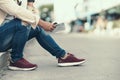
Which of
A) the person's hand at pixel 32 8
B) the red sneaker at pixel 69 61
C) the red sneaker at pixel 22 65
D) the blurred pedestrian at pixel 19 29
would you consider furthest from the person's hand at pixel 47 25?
the red sneaker at pixel 69 61

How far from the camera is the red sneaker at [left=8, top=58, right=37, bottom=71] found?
23.6ft

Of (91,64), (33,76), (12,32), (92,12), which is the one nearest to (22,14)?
(12,32)

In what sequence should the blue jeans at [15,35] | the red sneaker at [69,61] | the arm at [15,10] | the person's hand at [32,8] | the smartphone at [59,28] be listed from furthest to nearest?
the red sneaker at [69,61] → the person's hand at [32,8] → the smartphone at [59,28] → the blue jeans at [15,35] → the arm at [15,10]

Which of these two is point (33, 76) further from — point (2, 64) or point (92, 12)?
point (92, 12)

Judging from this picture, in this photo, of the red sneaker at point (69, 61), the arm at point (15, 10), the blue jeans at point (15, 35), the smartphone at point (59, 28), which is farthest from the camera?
the red sneaker at point (69, 61)

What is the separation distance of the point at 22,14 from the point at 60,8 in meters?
1.12

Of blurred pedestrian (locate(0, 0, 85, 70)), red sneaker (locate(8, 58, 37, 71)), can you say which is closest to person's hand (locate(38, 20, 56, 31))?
blurred pedestrian (locate(0, 0, 85, 70))

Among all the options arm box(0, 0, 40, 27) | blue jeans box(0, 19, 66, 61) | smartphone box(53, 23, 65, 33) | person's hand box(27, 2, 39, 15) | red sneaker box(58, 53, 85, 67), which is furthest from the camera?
red sneaker box(58, 53, 85, 67)

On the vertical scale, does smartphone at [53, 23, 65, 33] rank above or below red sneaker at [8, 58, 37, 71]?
above

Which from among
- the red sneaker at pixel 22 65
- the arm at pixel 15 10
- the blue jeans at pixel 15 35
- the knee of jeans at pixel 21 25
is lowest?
the red sneaker at pixel 22 65

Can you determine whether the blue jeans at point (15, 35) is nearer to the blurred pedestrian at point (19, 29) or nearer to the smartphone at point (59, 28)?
the blurred pedestrian at point (19, 29)

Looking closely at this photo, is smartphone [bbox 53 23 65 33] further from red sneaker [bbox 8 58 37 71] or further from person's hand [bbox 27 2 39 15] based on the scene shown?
red sneaker [bbox 8 58 37 71]

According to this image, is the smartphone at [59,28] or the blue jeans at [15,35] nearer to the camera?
the blue jeans at [15,35]

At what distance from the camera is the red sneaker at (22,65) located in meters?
7.20
